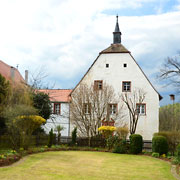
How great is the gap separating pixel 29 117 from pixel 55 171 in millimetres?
6542

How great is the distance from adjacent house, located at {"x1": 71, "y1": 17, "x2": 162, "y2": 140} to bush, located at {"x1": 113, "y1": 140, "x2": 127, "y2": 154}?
903 centimetres

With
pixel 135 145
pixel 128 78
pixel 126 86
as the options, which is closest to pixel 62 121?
pixel 126 86

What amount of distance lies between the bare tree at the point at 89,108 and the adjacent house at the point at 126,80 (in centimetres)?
160

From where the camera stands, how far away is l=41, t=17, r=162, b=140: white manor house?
2962 centimetres

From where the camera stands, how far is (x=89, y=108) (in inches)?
1067

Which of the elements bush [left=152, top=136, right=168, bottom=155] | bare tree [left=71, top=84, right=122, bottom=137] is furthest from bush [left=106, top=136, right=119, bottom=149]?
bare tree [left=71, top=84, right=122, bottom=137]

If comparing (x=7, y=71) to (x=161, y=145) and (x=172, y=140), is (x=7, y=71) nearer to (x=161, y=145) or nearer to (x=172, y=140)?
(x=161, y=145)

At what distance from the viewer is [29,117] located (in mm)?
16969

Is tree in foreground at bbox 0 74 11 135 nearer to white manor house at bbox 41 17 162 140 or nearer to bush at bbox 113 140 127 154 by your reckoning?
bush at bbox 113 140 127 154

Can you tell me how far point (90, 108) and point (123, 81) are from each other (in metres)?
5.68

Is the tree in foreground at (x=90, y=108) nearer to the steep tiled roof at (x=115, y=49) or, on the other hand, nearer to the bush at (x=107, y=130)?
the bush at (x=107, y=130)

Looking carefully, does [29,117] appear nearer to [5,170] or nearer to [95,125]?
[5,170]

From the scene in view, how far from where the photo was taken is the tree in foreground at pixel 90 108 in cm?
2678

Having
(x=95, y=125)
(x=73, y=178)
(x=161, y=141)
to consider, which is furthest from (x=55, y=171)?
(x=95, y=125)
